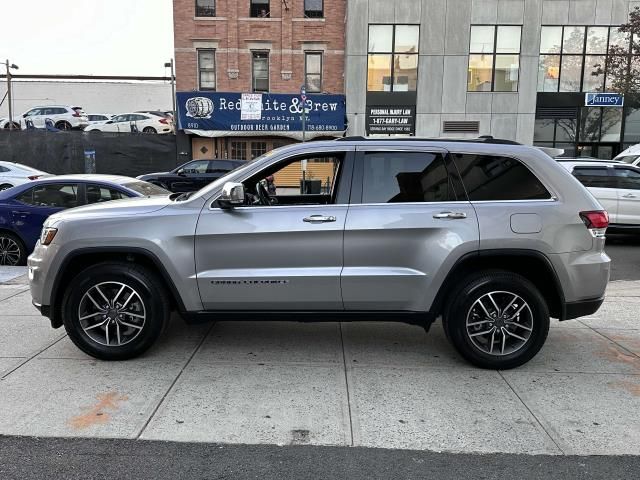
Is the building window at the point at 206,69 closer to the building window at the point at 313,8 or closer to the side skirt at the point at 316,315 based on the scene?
the building window at the point at 313,8

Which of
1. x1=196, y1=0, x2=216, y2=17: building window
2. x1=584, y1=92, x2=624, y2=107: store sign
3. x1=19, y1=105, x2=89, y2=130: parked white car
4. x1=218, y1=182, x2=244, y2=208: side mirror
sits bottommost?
x1=218, y1=182, x2=244, y2=208: side mirror

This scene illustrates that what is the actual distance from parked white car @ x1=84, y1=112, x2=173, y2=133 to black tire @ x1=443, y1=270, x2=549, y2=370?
25202mm

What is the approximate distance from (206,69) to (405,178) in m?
23.7

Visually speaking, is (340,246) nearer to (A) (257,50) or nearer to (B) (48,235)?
(B) (48,235)

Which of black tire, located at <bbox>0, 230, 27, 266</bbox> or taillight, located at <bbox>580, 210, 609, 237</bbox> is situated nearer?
taillight, located at <bbox>580, 210, 609, 237</bbox>

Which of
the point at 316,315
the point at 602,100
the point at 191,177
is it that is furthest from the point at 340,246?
the point at 602,100

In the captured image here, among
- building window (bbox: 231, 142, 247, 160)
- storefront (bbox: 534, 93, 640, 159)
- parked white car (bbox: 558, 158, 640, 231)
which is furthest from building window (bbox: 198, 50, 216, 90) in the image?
parked white car (bbox: 558, 158, 640, 231)

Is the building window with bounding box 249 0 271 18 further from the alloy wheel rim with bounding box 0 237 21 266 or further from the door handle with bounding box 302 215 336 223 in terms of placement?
the door handle with bounding box 302 215 336 223

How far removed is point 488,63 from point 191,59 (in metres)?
14.3

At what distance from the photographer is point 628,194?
35.0 ft

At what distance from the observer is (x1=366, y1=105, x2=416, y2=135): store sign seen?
2478 centimetres

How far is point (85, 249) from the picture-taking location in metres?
4.25

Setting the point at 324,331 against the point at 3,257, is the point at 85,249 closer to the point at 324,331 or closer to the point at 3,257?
the point at 324,331

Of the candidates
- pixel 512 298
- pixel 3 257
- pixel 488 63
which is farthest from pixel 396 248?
pixel 488 63
